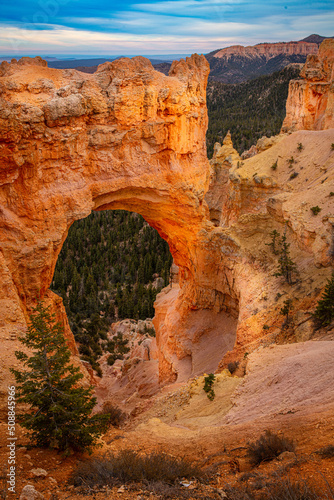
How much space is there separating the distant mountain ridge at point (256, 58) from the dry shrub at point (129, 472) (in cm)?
15247

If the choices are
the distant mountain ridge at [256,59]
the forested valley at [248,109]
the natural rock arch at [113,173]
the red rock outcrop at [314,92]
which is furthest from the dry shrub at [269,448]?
the distant mountain ridge at [256,59]

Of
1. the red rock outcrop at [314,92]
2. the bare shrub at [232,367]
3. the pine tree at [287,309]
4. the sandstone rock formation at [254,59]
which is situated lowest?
the bare shrub at [232,367]

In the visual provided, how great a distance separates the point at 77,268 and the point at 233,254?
26796 millimetres

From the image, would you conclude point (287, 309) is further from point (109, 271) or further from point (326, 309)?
point (109, 271)

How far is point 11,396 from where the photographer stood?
7.77 metres

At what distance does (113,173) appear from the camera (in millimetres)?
17875

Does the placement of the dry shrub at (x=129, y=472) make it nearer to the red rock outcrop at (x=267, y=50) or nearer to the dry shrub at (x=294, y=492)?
the dry shrub at (x=294, y=492)

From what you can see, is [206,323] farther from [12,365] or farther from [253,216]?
[12,365]

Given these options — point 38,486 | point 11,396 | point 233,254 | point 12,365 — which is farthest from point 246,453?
point 233,254

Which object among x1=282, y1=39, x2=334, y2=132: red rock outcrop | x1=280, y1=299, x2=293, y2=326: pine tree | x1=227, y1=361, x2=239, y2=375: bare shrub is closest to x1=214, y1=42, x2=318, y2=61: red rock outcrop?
x1=282, y1=39, x2=334, y2=132: red rock outcrop

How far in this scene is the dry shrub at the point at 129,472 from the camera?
6520 mm

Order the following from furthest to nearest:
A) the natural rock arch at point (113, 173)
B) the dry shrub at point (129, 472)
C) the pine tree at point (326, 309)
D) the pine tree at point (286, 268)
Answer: the pine tree at point (286, 268), the natural rock arch at point (113, 173), the pine tree at point (326, 309), the dry shrub at point (129, 472)

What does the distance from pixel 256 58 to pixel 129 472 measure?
7860 inches

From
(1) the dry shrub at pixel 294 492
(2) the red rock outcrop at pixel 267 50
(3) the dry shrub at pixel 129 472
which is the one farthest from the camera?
(2) the red rock outcrop at pixel 267 50
